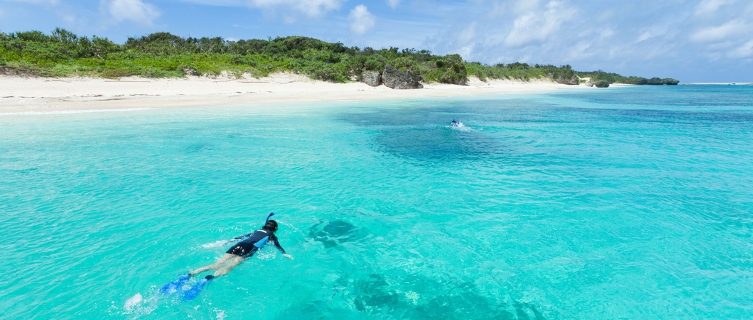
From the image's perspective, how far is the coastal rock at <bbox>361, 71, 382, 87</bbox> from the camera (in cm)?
5947

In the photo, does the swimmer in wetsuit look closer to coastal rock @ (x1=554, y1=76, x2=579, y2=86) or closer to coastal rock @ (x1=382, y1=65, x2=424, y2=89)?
coastal rock @ (x1=382, y1=65, x2=424, y2=89)

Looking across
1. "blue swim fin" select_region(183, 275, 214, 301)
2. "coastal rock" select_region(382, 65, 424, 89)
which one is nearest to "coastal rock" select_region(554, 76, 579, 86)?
"coastal rock" select_region(382, 65, 424, 89)

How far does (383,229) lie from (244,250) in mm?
3245

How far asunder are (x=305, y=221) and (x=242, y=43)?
72785mm

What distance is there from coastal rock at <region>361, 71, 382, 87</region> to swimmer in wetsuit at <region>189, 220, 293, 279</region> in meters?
53.7

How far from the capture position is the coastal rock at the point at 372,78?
2341 inches

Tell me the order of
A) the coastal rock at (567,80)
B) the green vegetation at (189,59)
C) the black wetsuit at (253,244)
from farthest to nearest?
the coastal rock at (567,80) < the green vegetation at (189,59) < the black wetsuit at (253,244)

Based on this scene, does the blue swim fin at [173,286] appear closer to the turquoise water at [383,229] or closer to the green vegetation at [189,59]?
the turquoise water at [383,229]

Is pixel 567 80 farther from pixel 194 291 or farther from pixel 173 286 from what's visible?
pixel 173 286

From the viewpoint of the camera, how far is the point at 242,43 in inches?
2847

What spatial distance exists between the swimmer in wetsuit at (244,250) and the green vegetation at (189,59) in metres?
42.9

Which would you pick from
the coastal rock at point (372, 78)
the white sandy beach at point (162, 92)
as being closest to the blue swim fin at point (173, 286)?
the white sandy beach at point (162, 92)

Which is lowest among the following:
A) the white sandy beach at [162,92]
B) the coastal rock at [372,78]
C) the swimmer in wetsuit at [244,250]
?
Answer: the swimmer in wetsuit at [244,250]

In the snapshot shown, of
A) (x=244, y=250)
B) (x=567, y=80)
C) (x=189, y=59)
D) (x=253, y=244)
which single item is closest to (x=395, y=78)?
(x=189, y=59)
